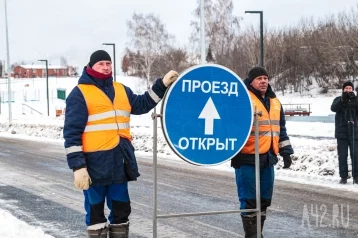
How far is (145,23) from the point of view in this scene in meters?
76.2

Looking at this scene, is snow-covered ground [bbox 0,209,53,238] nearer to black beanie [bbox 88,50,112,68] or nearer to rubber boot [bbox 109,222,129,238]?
rubber boot [bbox 109,222,129,238]

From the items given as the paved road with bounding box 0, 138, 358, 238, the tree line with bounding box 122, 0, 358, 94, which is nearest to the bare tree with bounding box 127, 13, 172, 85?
the tree line with bounding box 122, 0, 358, 94

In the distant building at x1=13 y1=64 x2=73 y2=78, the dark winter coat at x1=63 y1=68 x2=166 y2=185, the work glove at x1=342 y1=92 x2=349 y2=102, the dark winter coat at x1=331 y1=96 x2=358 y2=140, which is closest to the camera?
the dark winter coat at x1=63 y1=68 x2=166 y2=185

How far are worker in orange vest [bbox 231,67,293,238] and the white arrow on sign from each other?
1.03m

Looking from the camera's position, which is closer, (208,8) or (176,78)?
(176,78)

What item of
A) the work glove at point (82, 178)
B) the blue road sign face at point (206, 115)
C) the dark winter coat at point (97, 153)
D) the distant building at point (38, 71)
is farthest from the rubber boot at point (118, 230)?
the distant building at point (38, 71)

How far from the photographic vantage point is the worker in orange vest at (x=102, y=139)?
4.77 meters

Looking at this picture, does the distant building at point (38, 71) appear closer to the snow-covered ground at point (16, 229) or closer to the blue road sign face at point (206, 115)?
the snow-covered ground at point (16, 229)

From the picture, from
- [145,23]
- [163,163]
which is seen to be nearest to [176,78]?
[163,163]

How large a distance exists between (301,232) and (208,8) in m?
63.9

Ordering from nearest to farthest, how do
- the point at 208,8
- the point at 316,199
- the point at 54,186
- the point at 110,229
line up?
the point at 110,229 < the point at 316,199 < the point at 54,186 < the point at 208,8

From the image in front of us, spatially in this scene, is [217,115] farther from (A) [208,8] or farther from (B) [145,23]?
(B) [145,23]

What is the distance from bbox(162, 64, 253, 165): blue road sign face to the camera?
13.9 feet

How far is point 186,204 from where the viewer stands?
9039mm
